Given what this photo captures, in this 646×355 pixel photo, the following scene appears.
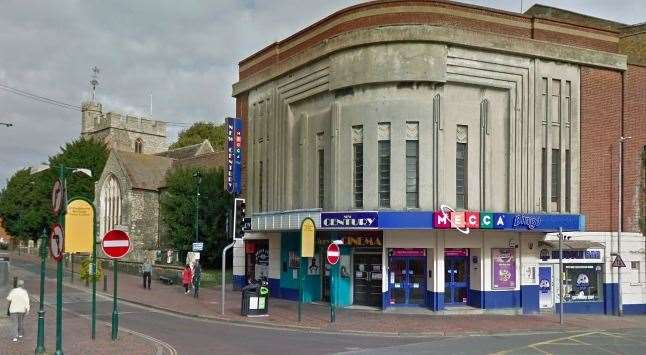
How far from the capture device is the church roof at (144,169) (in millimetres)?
60500

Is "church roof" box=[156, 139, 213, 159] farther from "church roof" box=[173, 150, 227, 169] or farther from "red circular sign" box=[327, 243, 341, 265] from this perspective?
"red circular sign" box=[327, 243, 341, 265]

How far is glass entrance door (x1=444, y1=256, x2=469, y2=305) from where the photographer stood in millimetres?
26703

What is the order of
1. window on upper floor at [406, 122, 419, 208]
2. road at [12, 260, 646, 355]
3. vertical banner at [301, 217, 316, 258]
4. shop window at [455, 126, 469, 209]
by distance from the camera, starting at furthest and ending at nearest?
shop window at [455, 126, 469, 209], window on upper floor at [406, 122, 419, 208], vertical banner at [301, 217, 316, 258], road at [12, 260, 646, 355]

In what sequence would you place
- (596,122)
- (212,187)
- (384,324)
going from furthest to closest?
(212,187) → (596,122) → (384,324)

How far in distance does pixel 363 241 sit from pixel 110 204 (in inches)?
1674

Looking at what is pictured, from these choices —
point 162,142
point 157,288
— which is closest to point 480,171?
point 157,288

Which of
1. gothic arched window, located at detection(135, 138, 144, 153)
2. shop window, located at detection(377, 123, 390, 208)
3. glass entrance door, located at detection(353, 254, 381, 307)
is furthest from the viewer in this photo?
gothic arched window, located at detection(135, 138, 144, 153)

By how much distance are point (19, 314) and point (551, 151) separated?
21291 mm

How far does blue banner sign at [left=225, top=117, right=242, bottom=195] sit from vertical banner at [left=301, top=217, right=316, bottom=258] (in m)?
10.3

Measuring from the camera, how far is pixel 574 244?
27984 mm

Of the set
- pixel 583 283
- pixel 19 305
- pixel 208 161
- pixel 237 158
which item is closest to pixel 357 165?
pixel 237 158

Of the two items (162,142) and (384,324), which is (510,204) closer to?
(384,324)

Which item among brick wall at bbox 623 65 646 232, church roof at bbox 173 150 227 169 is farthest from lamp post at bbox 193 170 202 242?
brick wall at bbox 623 65 646 232

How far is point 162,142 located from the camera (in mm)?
89188
